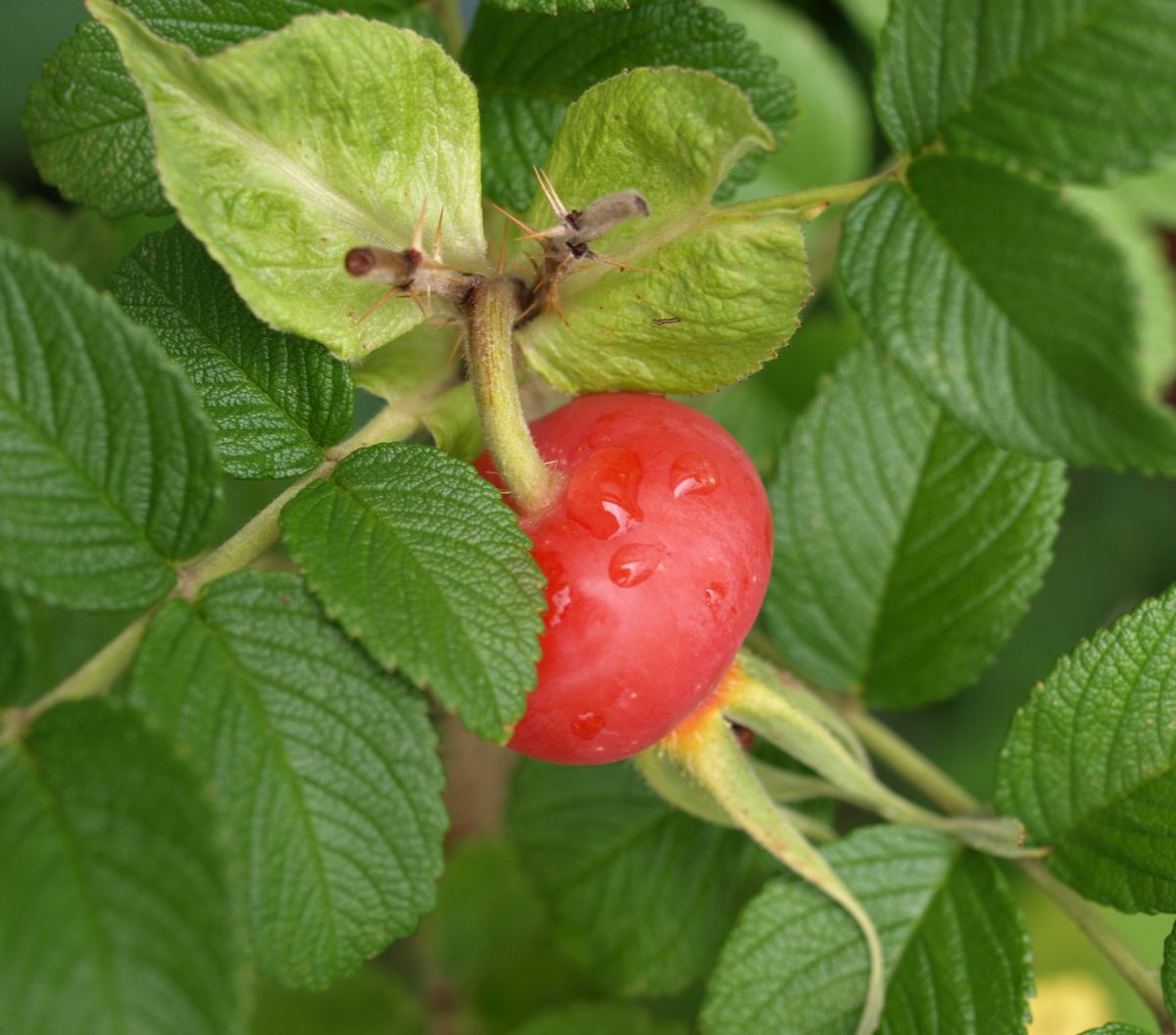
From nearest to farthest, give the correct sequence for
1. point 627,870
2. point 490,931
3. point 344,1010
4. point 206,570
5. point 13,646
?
point 13,646 < point 206,570 < point 627,870 < point 344,1010 < point 490,931

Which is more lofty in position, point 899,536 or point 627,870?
point 899,536

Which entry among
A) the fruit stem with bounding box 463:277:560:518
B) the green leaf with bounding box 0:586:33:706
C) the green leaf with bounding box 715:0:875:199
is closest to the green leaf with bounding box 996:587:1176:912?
the fruit stem with bounding box 463:277:560:518

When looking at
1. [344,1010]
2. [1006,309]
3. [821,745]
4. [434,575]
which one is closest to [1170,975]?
[821,745]

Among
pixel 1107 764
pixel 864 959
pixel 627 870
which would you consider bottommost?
pixel 627 870

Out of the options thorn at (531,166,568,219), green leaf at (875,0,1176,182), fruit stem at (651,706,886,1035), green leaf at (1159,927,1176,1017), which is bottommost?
green leaf at (1159,927,1176,1017)

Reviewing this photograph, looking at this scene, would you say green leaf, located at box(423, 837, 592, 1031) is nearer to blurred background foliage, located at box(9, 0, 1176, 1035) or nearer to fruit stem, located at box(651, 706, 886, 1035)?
blurred background foliage, located at box(9, 0, 1176, 1035)

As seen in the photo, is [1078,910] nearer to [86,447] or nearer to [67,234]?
[86,447]
